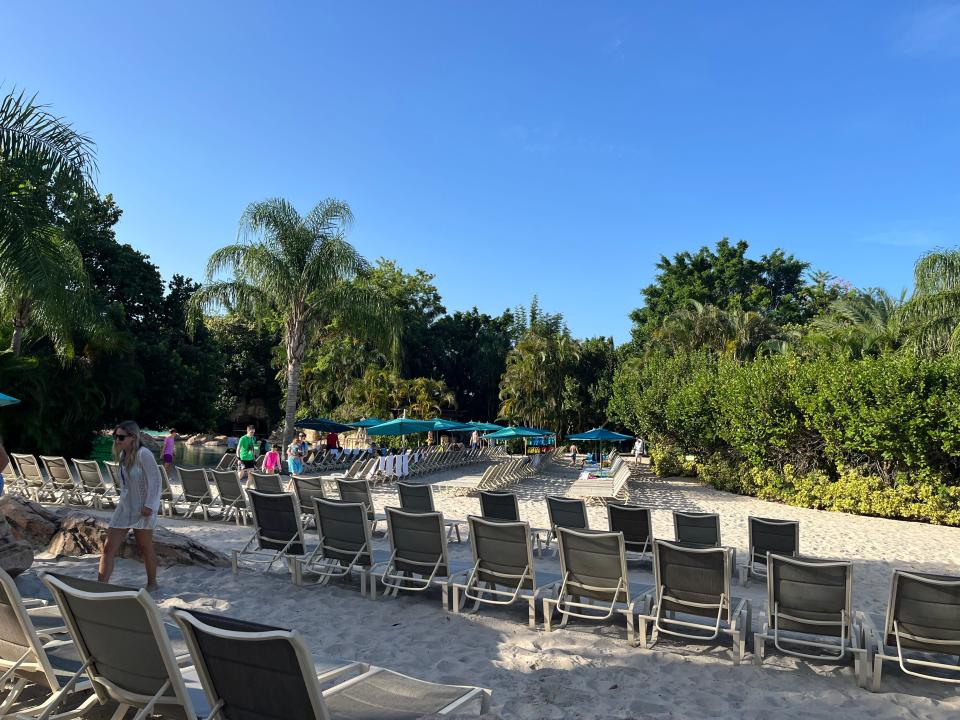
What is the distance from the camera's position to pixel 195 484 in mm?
10930

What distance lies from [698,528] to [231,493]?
22.1 feet

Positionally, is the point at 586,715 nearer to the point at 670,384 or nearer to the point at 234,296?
the point at 234,296

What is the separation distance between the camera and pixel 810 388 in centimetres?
1677

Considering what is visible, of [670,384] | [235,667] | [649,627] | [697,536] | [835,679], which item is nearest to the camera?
[235,667]

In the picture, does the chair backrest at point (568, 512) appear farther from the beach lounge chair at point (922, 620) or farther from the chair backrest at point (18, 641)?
the chair backrest at point (18, 641)

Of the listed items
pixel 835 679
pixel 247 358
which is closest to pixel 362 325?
pixel 835 679

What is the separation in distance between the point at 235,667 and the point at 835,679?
417cm

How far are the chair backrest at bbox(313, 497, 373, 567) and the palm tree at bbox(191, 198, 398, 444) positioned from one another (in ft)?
49.2

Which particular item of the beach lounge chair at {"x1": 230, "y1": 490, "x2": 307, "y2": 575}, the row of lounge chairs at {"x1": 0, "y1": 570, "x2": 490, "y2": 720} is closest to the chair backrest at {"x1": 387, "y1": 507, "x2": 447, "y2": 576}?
the beach lounge chair at {"x1": 230, "y1": 490, "x2": 307, "y2": 575}

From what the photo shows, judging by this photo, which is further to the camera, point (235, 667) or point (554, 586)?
point (554, 586)

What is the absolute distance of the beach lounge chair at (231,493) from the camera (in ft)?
34.3

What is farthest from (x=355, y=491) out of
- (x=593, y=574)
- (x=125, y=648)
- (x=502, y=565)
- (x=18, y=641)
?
(x=125, y=648)

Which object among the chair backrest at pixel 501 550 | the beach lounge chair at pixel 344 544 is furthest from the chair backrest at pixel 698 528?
the beach lounge chair at pixel 344 544

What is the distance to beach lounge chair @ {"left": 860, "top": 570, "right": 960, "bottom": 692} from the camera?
4.52m
